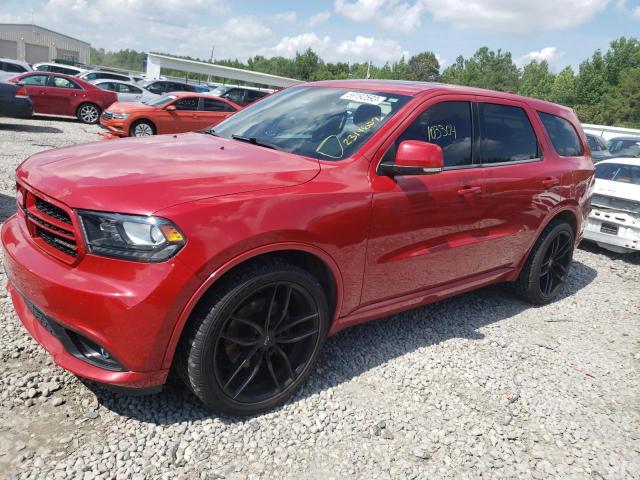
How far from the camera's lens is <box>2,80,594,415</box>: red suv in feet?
7.36

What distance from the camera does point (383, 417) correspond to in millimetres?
2916

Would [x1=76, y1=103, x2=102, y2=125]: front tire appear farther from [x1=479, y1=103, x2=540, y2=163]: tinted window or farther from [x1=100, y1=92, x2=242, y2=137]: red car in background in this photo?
[x1=479, y1=103, x2=540, y2=163]: tinted window

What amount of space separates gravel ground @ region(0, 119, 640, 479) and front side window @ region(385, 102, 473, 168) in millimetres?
1387

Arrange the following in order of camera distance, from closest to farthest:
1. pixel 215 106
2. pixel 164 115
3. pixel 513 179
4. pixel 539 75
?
1. pixel 513 179
2. pixel 164 115
3. pixel 215 106
4. pixel 539 75

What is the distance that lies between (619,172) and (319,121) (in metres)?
6.20

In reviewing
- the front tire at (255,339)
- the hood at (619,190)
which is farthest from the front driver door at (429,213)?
the hood at (619,190)

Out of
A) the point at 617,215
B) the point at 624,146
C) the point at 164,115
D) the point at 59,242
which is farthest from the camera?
the point at 624,146

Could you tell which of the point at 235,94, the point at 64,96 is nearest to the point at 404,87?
the point at 64,96

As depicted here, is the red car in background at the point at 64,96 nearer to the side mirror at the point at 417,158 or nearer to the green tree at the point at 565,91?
the side mirror at the point at 417,158

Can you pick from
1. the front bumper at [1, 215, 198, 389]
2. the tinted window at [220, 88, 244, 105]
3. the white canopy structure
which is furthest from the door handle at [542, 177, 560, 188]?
the white canopy structure

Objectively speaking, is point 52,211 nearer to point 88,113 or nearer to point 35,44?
point 88,113

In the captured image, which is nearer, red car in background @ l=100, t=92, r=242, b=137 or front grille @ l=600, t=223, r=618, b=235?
front grille @ l=600, t=223, r=618, b=235

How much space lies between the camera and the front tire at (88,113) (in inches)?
624

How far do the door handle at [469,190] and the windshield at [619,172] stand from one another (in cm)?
497
